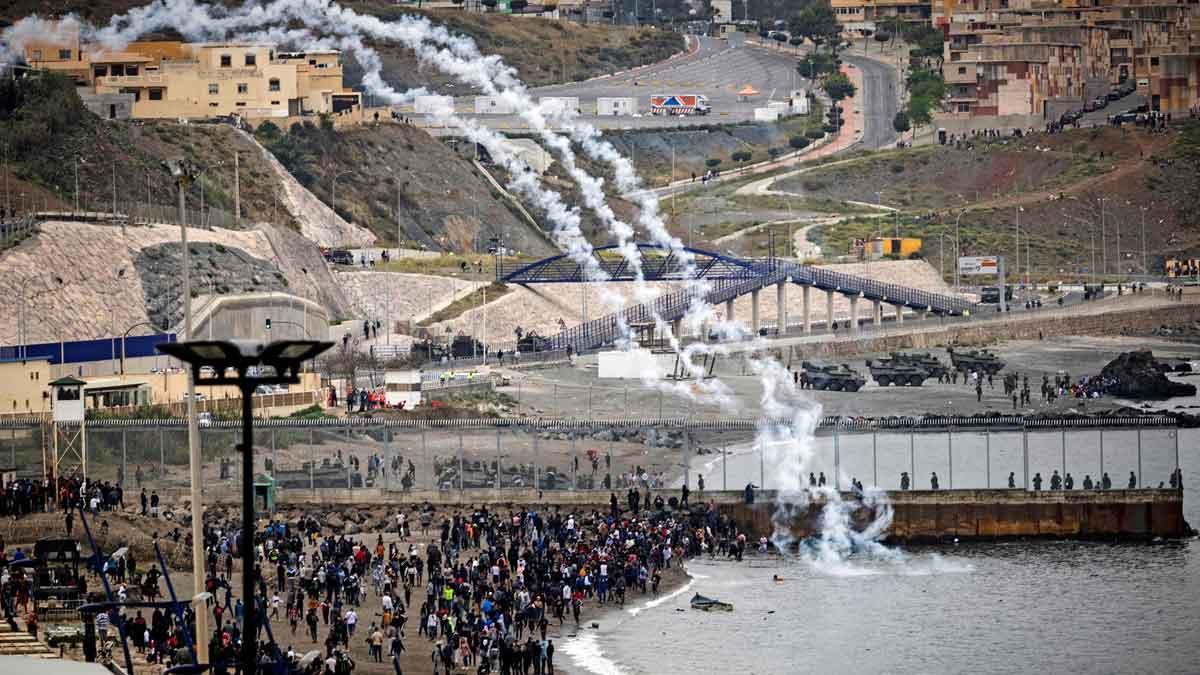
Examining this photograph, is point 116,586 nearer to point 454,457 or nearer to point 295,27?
point 454,457

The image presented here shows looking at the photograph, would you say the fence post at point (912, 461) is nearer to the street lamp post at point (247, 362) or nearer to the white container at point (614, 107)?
the street lamp post at point (247, 362)

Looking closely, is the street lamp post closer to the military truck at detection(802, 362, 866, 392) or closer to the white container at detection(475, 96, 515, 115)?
the military truck at detection(802, 362, 866, 392)

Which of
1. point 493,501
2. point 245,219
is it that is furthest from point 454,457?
point 245,219

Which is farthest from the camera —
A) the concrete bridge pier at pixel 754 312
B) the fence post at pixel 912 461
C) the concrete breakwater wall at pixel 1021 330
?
the concrete bridge pier at pixel 754 312

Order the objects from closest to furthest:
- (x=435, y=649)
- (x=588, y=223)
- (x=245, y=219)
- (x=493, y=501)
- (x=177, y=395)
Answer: (x=435, y=649) < (x=493, y=501) < (x=177, y=395) < (x=245, y=219) < (x=588, y=223)

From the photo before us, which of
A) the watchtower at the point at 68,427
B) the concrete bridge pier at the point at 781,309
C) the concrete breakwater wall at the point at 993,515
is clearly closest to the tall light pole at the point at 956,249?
the concrete bridge pier at the point at 781,309

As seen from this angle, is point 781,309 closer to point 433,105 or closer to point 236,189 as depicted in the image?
point 236,189

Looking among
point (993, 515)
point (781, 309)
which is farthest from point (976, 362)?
point (993, 515)
